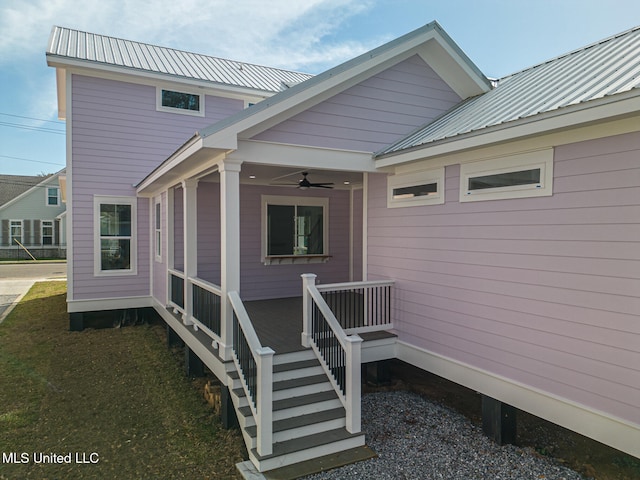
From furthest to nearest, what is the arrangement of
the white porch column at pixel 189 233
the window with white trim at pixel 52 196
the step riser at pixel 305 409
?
1. the window with white trim at pixel 52 196
2. the white porch column at pixel 189 233
3. the step riser at pixel 305 409

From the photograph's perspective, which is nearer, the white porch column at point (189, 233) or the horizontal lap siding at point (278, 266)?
the white porch column at point (189, 233)

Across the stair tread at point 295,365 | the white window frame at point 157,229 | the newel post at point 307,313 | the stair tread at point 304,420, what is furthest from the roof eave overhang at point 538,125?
the white window frame at point 157,229

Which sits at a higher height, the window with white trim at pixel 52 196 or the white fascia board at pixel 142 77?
the white fascia board at pixel 142 77

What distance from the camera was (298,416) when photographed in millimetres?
4309

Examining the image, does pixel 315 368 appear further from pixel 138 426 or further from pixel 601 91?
pixel 601 91

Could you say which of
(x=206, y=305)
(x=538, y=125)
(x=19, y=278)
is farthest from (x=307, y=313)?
(x=19, y=278)

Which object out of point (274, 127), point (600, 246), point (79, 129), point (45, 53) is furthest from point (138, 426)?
point (45, 53)

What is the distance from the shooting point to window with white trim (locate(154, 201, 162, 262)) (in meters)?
8.92

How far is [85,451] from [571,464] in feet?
16.7

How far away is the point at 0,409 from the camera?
5332mm

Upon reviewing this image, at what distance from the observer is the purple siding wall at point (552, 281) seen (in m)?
3.39

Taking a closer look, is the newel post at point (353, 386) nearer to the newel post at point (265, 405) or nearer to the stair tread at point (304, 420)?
the stair tread at point (304, 420)

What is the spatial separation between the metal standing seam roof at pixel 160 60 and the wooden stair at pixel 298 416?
801 cm

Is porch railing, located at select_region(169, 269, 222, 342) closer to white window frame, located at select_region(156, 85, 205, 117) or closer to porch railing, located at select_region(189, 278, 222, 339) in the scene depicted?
porch railing, located at select_region(189, 278, 222, 339)
